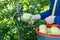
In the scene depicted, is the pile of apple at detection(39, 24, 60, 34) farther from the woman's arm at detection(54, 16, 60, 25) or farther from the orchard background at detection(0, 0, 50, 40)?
the orchard background at detection(0, 0, 50, 40)

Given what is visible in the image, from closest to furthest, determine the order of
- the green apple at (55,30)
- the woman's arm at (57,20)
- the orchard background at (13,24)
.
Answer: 1. the green apple at (55,30)
2. the woman's arm at (57,20)
3. the orchard background at (13,24)

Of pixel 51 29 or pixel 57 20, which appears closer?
pixel 51 29

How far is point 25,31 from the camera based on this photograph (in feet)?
9.07

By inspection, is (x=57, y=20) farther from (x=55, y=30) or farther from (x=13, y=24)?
(x=13, y=24)

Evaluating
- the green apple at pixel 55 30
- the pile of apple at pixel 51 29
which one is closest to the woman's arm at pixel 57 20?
the pile of apple at pixel 51 29

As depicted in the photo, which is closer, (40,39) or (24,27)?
(40,39)

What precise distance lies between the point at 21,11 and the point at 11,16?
0.42 feet

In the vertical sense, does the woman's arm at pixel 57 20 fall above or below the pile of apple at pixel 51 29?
above

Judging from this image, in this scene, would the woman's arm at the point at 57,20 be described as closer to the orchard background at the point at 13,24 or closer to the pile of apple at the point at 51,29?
the pile of apple at the point at 51,29

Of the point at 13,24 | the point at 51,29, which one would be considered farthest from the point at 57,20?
the point at 13,24

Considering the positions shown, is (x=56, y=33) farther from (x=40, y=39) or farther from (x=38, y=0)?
(x=38, y=0)

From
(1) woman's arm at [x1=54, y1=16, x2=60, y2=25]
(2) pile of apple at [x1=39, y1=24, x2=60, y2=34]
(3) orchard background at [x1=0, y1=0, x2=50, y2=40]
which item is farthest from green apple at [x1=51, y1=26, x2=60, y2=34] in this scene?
(3) orchard background at [x1=0, y1=0, x2=50, y2=40]

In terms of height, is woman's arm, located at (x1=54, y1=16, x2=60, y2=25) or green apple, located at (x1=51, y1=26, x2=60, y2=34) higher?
woman's arm, located at (x1=54, y1=16, x2=60, y2=25)

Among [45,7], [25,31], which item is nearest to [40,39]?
[25,31]
